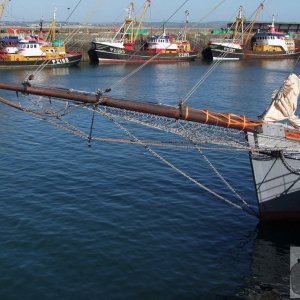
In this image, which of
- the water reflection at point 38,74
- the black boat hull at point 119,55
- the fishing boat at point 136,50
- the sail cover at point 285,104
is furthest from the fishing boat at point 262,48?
the sail cover at point 285,104

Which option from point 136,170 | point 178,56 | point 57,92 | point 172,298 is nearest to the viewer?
point 172,298

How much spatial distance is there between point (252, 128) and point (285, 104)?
186 cm

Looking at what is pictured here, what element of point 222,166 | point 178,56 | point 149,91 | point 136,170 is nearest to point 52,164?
point 136,170

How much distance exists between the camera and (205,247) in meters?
16.3

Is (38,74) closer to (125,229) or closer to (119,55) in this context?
(119,55)

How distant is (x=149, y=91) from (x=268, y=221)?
3650 centimetres

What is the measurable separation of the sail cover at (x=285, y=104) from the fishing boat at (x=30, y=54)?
188 feet

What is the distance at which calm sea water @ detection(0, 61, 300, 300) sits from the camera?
561 inches

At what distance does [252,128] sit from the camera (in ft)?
52.3

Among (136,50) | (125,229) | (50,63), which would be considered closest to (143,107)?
(125,229)

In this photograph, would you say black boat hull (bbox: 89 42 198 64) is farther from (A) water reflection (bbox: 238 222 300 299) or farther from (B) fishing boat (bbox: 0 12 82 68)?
(A) water reflection (bbox: 238 222 300 299)

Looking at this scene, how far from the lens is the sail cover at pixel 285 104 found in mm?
16797

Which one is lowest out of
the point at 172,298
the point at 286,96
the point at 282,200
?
the point at 172,298

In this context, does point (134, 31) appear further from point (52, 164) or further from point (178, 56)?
point (52, 164)
